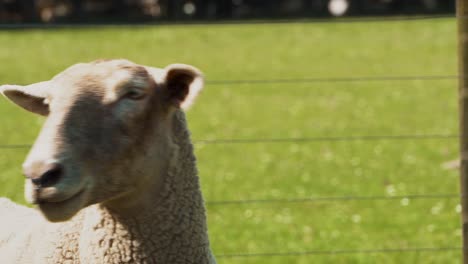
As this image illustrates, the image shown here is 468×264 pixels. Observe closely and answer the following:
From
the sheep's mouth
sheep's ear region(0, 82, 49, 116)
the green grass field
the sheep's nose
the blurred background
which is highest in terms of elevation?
sheep's ear region(0, 82, 49, 116)

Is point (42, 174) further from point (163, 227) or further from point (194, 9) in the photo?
point (194, 9)

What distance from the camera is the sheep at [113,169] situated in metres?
2.92

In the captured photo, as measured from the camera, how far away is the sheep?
9.57 ft

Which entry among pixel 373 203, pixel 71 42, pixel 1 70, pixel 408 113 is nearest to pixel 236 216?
pixel 373 203

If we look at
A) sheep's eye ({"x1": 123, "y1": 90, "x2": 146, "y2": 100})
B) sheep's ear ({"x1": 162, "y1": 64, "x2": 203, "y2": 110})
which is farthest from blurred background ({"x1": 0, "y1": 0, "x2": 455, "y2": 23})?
sheep's eye ({"x1": 123, "y1": 90, "x2": 146, "y2": 100})

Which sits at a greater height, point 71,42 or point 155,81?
point 155,81

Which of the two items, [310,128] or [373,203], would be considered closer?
[373,203]

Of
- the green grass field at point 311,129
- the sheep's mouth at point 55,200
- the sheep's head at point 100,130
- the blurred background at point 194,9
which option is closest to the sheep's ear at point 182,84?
the sheep's head at point 100,130

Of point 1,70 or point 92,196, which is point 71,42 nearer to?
point 1,70

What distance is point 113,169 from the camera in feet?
10.1

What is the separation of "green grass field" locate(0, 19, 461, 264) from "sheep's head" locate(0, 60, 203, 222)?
290 cm

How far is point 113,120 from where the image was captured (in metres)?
3.07

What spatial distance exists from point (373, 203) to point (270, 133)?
4.11 meters

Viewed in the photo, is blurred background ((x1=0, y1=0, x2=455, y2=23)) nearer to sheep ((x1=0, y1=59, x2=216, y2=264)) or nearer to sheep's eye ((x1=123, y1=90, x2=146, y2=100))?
sheep ((x1=0, y1=59, x2=216, y2=264))
